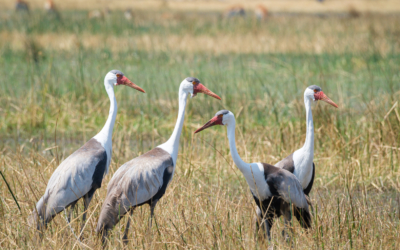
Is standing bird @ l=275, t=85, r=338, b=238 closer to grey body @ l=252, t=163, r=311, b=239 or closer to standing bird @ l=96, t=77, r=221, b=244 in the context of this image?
grey body @ l=252, t=163, r=311, b=239

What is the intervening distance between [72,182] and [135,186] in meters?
0.47

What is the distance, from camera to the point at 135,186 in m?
3.55

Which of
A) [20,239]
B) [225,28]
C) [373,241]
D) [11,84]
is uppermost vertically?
[225,28]

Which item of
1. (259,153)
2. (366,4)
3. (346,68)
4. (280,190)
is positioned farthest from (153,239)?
(366,4)

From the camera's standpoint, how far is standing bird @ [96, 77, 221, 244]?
3.45 metres

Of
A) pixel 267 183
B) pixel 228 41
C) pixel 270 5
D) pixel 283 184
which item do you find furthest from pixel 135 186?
pixel 270 5

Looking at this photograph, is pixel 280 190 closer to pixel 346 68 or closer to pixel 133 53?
pixel 346 68

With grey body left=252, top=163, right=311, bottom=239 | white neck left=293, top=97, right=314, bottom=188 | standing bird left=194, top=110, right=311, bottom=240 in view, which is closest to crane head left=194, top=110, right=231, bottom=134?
standing bird left=194, top=110, right=311, bottom=240

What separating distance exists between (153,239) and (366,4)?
39691 millimetres

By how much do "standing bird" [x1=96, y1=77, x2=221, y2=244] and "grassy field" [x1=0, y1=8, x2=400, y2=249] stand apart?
0.15 m

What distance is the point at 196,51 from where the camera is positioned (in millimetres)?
12984

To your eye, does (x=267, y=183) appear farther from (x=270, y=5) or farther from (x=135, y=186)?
(x=270, y=5)

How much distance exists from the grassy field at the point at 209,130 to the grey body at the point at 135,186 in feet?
0.52

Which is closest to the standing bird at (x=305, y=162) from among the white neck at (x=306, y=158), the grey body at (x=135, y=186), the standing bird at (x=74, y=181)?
the white neck at (x=306, y=158)
